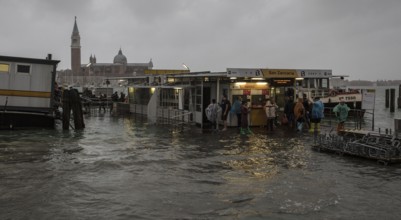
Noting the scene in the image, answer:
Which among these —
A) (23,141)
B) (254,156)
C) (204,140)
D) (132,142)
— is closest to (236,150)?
(254,156)

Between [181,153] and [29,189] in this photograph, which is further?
[181,153]

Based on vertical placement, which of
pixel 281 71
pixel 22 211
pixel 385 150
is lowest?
pixel 22 211

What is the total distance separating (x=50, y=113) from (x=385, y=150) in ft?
54.1

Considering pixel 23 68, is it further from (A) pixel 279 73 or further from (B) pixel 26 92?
(A) pixel 279 73

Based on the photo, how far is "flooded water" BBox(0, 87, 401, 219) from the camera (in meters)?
8.54

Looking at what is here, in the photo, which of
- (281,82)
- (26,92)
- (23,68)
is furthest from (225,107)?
(23,68)

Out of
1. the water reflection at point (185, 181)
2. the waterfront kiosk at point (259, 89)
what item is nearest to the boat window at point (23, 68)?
the water reflection at point (185, 181)

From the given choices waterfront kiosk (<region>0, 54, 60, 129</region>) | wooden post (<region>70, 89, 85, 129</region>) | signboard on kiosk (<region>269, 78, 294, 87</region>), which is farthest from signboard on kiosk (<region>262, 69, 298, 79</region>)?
waterfront kiosk (<region>0, 54, 60, 129</region>)

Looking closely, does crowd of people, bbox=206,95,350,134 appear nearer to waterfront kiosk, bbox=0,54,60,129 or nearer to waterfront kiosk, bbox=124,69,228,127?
waterfront kiosk, bbox=124,69,228,127

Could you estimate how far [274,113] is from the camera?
21.5 meters

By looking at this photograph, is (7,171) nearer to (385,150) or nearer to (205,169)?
(205,169)

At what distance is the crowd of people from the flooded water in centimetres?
303

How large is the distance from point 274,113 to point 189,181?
11294mm

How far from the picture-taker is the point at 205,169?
40.8ft
